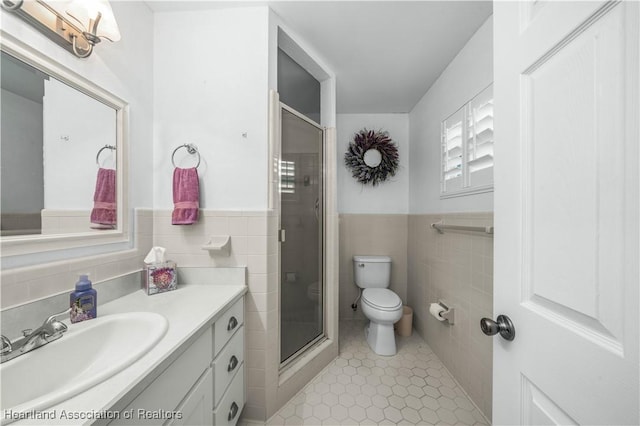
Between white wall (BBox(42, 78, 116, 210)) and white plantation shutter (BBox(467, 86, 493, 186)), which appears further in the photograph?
white plantation shutter (BBox(467, 86, 493, 186))

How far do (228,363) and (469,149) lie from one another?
1.86m

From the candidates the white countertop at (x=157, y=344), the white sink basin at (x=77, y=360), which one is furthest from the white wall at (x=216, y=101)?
the white sink basin at (x=77, y=360)

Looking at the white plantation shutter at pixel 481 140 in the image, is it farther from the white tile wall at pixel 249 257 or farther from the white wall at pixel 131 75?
the white wall at pixel 131 75

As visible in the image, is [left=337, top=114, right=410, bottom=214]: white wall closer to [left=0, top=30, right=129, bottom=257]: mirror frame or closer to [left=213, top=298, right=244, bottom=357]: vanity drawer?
[left=213, top=298, right=244, bottom=357]: vanity drawer

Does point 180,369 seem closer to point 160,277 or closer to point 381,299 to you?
point 160,277

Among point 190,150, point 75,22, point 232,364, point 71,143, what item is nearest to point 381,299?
point 232,364

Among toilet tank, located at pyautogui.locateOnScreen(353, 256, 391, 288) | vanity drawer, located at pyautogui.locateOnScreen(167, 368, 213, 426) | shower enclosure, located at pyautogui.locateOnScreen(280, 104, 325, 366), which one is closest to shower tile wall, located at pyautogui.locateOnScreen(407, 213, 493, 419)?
toilet tank, located at pyautogui.locateOnScreen(353, 256, 391, 288)

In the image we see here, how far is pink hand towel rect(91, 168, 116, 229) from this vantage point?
3.50 ft

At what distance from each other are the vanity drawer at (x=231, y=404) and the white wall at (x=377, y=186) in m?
1.84

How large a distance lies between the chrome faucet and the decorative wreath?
92.7 inches

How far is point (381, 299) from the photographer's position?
2.06 metres

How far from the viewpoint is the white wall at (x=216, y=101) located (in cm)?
136

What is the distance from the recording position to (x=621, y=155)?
384mm

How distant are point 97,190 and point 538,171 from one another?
62.4 inches
